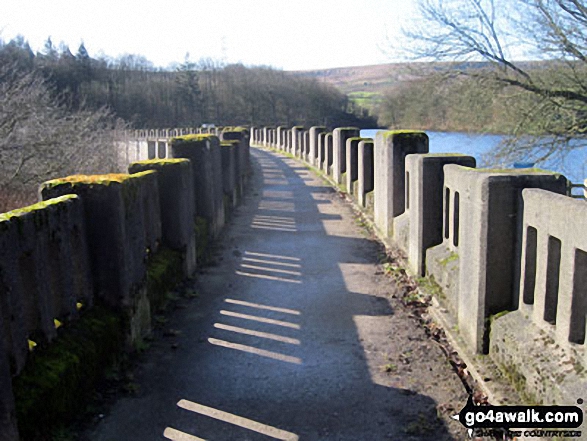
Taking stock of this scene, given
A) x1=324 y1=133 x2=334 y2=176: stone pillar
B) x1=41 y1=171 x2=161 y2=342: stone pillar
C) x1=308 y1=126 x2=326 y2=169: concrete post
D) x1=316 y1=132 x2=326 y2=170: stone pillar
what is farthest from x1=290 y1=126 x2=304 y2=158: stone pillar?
x1=41 y1=171 x2=161 y2=342: stone pillar

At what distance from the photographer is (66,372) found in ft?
14.3

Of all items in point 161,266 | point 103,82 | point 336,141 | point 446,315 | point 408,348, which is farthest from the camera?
point 103,82

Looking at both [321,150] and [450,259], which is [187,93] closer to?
[321,150]

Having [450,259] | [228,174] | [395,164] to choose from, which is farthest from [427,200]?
[228,174]

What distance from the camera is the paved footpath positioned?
14.6ft

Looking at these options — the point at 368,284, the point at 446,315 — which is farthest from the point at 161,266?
the point at 446,315

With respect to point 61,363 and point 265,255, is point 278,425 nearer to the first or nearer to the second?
point 61,363

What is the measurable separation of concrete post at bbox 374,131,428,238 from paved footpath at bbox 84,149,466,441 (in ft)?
3.43

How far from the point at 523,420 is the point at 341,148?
46.1 feet

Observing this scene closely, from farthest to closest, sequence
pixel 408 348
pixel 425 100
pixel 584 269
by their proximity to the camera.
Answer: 1. pixel 425 100
2. pixel 408 348
3. pixel 584 269

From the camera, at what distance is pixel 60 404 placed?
4.22 meters

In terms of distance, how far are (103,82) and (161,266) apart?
7909cm

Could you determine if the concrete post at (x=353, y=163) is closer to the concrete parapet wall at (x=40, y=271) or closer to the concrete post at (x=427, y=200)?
the concrete post at (x=427, y=200)

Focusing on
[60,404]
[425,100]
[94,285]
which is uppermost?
[425,100]
